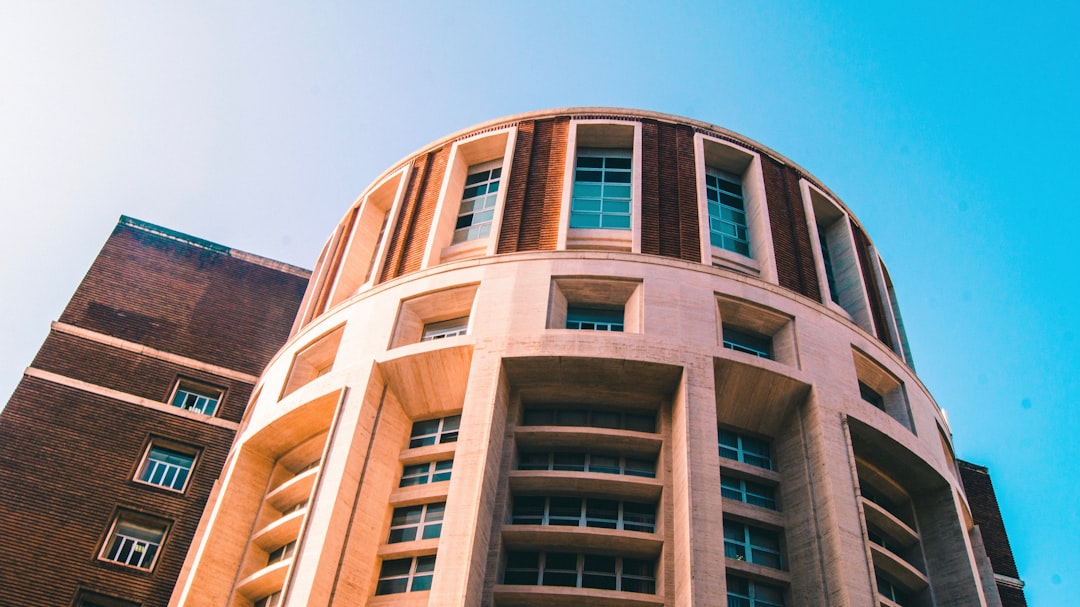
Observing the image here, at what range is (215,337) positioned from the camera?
3556cm

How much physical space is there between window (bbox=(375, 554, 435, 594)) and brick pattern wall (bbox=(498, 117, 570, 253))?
390 inches

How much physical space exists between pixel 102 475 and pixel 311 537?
1209 cm

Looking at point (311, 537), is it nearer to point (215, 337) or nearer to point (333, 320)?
point (333, 320)

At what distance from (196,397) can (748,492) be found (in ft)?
69.9

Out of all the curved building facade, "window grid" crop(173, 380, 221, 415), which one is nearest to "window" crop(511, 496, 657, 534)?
the curved building facade

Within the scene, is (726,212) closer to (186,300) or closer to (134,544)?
(186,300)

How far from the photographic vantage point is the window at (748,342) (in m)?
27.1

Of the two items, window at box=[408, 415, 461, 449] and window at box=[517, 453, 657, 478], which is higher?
window at box=[408, 415, 461, 449]

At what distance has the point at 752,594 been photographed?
22297 millimetres

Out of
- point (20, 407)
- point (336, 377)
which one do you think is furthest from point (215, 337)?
point (336, 377)

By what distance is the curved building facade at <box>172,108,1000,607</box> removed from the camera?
72.6 feet

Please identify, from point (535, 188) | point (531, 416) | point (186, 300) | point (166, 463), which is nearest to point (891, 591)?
point (531, 416)

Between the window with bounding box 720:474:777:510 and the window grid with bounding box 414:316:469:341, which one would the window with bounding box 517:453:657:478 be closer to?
the window with bounding box 720:474:777:510

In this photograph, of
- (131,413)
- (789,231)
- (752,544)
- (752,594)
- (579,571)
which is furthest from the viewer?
(131,413)
